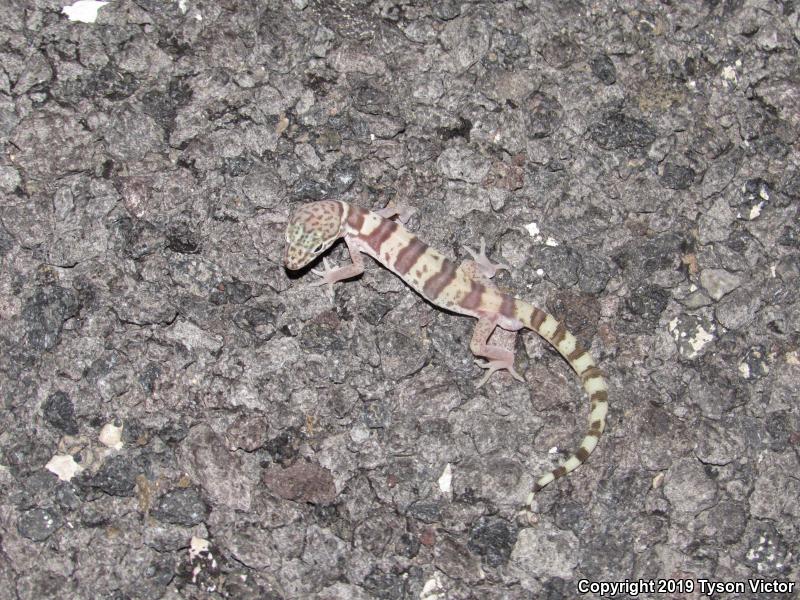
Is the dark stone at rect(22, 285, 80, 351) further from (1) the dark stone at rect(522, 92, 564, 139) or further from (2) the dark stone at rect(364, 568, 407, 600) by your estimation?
(1) the dark stone at rect(522, 92, 564, 139)

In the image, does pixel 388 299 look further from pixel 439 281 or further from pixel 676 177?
pixel 676 177

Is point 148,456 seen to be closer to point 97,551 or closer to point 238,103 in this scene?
point 97,551

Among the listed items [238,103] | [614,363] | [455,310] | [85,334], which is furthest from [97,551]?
[614,363]

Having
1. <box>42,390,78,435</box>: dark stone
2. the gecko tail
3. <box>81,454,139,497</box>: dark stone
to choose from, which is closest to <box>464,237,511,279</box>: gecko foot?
the gecko tail

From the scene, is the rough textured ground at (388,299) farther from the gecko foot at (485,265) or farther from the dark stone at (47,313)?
the gecko foot at (485,265)

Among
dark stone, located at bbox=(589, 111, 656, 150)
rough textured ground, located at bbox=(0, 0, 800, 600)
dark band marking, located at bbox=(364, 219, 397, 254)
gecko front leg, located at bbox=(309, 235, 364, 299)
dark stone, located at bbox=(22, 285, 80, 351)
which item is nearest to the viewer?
rough textured ground, located at bbox=(0, 0, 800, 600)

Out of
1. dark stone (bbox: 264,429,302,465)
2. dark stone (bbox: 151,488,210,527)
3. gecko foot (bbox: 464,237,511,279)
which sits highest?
gecko foot (bbox: 464,237,511,279)
